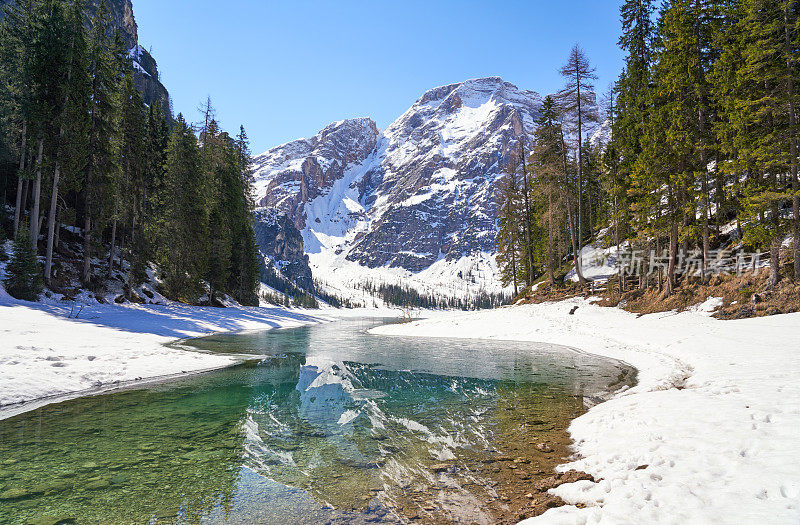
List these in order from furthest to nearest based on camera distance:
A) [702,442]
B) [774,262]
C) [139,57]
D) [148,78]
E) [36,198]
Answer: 1. [139,57]
2. [148,78]
3. [36,198]
4. [774,262]
5. [702,442]

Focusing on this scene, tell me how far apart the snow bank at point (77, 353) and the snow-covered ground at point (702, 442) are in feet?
41.7

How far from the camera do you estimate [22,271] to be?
68.0 ft

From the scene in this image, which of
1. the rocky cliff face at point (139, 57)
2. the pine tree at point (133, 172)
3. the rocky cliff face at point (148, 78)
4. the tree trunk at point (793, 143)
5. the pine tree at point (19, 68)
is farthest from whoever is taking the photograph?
the rocky cliff face at point (139, 57)

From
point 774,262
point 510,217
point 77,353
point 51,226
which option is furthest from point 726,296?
point 51,226

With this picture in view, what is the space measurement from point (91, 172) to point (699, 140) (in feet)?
143

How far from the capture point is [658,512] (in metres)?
3.80

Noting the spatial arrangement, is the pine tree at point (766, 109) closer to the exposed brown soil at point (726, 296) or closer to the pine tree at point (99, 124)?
the exposed brown soil at point (726, 296)

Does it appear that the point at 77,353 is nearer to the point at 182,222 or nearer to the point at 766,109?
the point at 182,222

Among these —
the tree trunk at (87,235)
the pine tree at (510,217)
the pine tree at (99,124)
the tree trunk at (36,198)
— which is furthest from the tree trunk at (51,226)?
the pine tree at (510,217)

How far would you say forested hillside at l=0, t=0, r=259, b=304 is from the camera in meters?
24.3

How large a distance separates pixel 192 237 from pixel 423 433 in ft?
131

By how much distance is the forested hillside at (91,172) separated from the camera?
79.8 feet

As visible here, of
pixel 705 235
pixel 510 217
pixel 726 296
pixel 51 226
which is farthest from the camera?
pixel 510 217

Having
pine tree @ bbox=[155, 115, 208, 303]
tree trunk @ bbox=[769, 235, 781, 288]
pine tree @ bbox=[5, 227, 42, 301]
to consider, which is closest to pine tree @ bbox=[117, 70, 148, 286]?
pine tree @ bbox=[155, 115, 208, 303]
